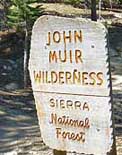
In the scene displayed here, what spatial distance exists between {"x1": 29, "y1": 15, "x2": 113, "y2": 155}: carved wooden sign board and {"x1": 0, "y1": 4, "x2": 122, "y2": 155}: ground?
3.72 m

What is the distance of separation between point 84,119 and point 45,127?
34 centimetres

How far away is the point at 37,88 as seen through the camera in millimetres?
3191

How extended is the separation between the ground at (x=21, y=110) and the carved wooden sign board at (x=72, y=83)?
372 cm

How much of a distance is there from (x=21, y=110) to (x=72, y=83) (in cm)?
1307

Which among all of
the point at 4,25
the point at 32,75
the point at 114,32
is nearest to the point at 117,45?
the point at 114,32

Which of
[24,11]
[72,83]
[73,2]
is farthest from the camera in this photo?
[73,2]

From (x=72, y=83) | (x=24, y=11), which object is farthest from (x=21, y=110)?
(x=72, y=83)

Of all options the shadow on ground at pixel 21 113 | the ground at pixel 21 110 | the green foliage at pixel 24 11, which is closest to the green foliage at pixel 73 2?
the ground at pixel 21 110

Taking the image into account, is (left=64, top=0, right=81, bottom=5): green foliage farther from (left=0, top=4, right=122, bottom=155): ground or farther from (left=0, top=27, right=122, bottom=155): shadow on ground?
(left=0, top=27, right=122, bottom=155): shadow on ground

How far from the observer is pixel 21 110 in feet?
52.4

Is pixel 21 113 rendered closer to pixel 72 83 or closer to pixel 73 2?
pixel 72 83

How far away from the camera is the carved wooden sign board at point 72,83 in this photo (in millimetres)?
2846

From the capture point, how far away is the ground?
25.7ft

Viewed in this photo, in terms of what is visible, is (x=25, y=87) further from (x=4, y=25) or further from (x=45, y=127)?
(x=45, y=127)
